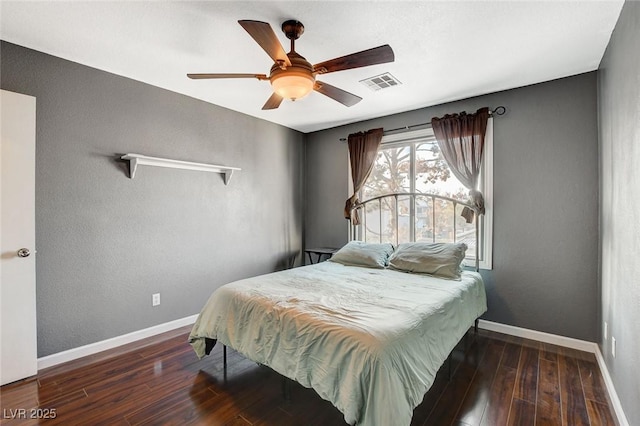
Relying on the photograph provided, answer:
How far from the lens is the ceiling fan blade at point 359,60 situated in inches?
69.6

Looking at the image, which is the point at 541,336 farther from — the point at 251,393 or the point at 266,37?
the point at 266,37

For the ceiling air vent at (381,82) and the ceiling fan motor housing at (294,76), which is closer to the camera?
the ceiling fan motor housing at (294,76)

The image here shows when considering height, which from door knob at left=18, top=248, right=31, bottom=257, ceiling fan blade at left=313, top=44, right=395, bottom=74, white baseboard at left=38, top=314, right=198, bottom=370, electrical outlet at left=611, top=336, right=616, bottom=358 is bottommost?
white baseboard at left=38, top=314, right=198, bottom=370

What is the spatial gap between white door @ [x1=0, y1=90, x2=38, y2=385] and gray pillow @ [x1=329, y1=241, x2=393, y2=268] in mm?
2715

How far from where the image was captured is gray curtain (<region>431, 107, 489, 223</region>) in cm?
321

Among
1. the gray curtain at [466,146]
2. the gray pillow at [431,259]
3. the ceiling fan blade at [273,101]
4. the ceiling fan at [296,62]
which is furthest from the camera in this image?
the gray curtain at [466,146]

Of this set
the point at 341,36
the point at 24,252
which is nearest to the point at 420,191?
the point at 341,36

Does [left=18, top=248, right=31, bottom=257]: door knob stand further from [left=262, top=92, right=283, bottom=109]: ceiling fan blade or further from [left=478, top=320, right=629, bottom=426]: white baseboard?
[left=478, top=320, right=629, bottom=426]: white baseboard

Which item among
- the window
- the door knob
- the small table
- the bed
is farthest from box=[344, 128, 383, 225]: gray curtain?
the door knob

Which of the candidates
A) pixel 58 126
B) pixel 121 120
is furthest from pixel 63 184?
pixel 121 120

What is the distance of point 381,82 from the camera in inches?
116

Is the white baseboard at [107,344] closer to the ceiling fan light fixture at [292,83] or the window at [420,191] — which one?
the window at [420,191]

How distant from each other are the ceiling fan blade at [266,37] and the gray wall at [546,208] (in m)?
2.44

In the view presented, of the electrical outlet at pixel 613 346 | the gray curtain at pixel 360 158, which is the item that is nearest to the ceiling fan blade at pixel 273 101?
the gray curtain at pixel 360 158
